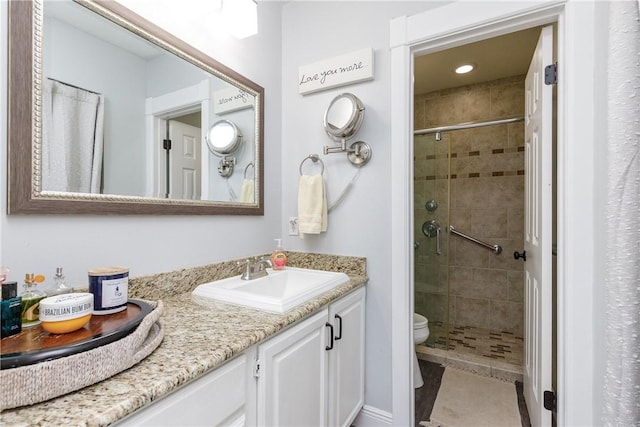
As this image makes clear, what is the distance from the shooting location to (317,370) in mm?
1151

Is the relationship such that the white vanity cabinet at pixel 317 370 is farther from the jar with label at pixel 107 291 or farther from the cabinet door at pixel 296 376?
the jar with label at pixel 107 291

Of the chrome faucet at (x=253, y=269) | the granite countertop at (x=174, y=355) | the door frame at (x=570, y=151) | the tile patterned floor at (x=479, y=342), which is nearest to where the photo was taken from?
the granite countertop at (x=174, y=355)

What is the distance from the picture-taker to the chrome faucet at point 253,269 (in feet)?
4.62

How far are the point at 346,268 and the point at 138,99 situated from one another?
1.20 meters

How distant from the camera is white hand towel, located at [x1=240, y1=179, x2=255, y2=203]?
157 centimetres

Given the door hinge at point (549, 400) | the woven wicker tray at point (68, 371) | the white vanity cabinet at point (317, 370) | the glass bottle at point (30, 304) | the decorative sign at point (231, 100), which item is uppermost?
the decorative sign at point (231, 100)

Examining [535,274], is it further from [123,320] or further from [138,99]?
[138,99]

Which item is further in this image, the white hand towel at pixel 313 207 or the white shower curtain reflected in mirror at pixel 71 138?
the white hand towel at pixel 313 207

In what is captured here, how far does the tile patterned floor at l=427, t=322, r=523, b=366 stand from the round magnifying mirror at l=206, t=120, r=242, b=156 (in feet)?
7.02

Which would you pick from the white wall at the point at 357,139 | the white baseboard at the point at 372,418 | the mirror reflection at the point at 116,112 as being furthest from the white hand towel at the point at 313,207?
the white baseboard at the point at 372,418

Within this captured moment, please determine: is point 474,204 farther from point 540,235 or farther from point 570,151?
point 570,151

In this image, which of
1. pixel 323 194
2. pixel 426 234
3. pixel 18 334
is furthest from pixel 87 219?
pixel 426 234

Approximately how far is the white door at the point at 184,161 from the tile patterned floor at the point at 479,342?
2.19 meters

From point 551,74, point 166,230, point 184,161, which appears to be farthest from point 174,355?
point 551,74
